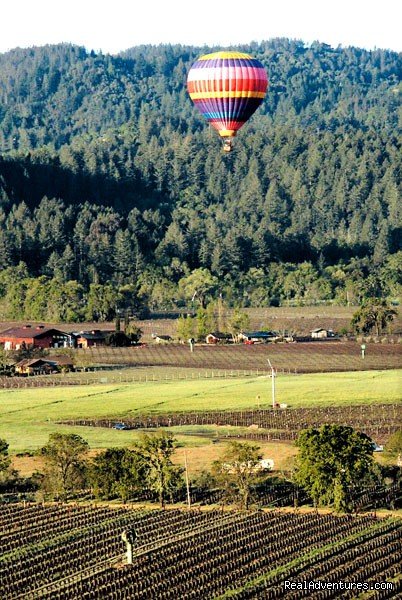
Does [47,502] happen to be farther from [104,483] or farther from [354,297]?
[354,297]

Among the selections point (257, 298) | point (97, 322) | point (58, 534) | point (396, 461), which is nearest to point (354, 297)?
point (257, 298)

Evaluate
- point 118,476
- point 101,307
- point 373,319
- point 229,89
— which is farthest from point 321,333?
point 118,476

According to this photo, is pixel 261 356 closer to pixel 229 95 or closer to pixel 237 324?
pixel 237 324

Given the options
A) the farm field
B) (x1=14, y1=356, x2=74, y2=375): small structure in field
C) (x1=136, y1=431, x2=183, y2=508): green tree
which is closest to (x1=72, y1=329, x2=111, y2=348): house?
the farm field

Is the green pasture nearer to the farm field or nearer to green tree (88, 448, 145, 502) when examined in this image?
green tree (88, 448, 145, 502)

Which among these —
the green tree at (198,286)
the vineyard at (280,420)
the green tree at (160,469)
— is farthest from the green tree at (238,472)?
the green tree at (198,286)
